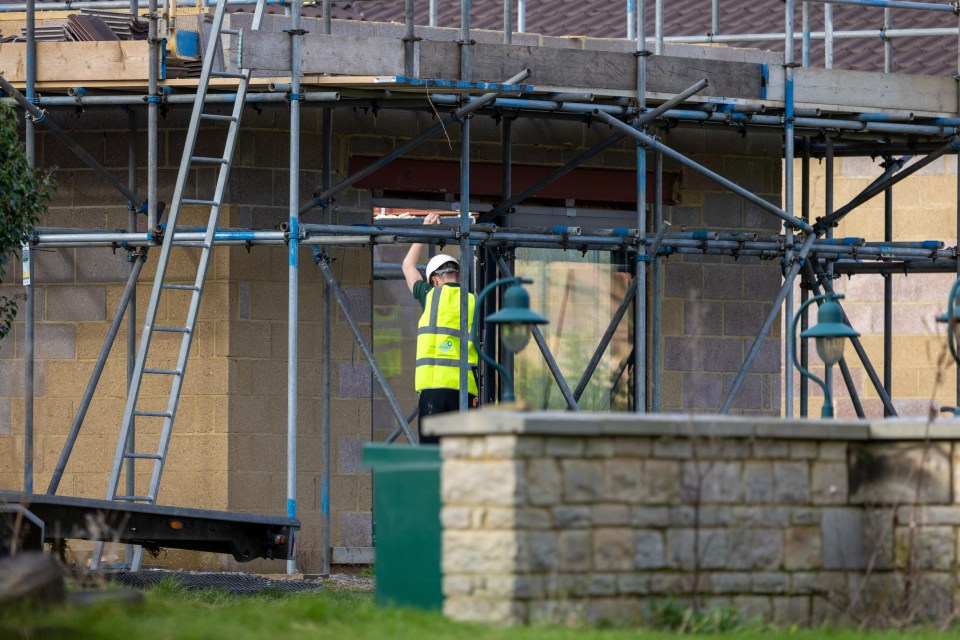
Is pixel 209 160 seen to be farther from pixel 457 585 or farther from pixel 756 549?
pixel 756 549

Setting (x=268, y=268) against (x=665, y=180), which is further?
→ (x=665, y=180)

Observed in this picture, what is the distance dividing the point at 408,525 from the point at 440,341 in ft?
12.3

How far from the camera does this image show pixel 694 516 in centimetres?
810

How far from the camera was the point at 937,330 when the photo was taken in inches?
693

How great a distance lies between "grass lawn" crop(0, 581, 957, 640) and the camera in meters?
7.46

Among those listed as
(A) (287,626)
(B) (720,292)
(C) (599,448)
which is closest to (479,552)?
(C) (599,448)

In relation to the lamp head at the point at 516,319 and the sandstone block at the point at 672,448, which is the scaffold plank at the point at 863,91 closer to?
the lamp head at the point at 516,319

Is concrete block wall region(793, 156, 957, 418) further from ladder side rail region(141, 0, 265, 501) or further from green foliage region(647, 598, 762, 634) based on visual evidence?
green foliage region(647, 598, 762, 634)

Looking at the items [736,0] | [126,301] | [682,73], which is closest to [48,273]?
[126,301]

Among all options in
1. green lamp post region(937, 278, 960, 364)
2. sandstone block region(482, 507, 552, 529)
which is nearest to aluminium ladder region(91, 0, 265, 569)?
sandstone block region(482, 507, 552, 529)

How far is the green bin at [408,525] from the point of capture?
8164mm

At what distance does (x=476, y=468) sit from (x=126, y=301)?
5.26m

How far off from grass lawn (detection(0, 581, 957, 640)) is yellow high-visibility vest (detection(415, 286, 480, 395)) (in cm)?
347

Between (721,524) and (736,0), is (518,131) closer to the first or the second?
(721,524)
